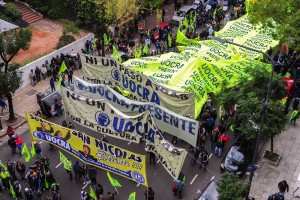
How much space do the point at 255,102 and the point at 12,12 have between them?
25.0 m

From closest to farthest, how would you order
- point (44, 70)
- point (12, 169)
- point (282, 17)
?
point (12, 169)
point (282, 17)
point (44, 70)

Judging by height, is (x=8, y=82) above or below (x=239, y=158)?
above

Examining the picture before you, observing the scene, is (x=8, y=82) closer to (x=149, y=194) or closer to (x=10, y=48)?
(x=10, y=48)

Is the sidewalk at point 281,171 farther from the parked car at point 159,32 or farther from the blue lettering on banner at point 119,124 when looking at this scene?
the parked car at point 159,32

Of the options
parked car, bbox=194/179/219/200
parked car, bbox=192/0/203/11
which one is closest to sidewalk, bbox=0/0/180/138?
parked car, bbox=194/179/219/200

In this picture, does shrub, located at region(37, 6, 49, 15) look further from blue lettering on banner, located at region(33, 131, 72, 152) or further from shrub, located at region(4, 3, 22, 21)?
blue lettering on banner, located at region(33, 131, 72, 152)

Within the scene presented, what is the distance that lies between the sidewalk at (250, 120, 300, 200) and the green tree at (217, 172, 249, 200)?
3.32 meters

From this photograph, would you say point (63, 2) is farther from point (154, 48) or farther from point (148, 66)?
point (148, 66)

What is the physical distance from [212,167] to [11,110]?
41.2ft

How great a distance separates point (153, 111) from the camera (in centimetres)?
1986

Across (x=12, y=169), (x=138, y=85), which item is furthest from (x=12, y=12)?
(x=12, y=169)

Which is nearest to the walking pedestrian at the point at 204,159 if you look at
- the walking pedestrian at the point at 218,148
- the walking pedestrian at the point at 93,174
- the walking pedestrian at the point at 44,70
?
the walking pedestrian at the point at 218,148

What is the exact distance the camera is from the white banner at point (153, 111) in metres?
18.7

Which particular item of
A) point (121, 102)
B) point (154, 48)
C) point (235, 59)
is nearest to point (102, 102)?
point (121, 102)
